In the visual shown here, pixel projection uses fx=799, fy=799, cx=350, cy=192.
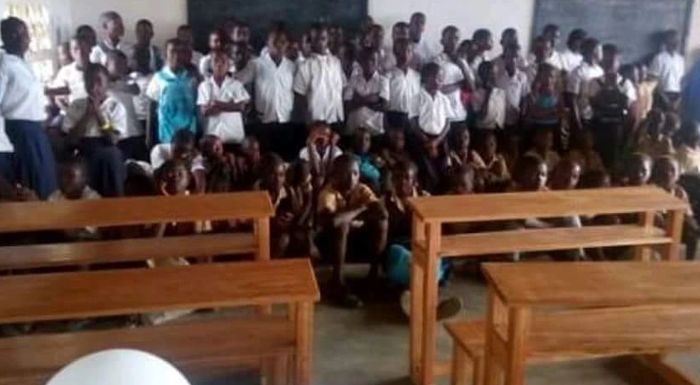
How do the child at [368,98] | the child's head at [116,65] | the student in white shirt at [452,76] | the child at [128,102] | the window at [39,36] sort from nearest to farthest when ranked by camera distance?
the window at [39,36] < the child at [128,102] < the child's head at [116,65] < the child at [368,98] < the student in white shirt at [452,76]

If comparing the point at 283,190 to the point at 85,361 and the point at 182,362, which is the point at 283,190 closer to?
the point at 182,362

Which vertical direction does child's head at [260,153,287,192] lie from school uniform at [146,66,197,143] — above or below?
below

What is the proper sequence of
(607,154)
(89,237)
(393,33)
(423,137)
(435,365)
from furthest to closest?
(393,33), (607,154), (423,137), (89,237), (435,365)

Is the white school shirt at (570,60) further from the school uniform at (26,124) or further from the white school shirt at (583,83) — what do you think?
the school uniform at (26,124)

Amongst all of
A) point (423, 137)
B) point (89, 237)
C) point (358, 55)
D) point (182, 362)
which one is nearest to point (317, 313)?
point (89, 237)

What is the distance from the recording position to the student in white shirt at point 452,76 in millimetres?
5699

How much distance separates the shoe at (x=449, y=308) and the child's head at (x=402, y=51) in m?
2.49

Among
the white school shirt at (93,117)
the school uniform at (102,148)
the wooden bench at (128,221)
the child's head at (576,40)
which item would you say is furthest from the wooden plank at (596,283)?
the child's head at (576,40)

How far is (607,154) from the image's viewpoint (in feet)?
19.0

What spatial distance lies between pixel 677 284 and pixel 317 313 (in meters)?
1.92

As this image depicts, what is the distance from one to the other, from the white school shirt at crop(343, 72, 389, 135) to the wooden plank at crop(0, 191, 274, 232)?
7.74 feet

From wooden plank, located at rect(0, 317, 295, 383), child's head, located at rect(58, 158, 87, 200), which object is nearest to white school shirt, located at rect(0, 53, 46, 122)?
child's head, located at rect(58, 158, 87, 200)

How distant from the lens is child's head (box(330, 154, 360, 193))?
14.2ft

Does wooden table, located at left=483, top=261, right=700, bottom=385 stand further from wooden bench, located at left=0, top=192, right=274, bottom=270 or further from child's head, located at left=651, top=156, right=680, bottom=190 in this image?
child's head, located at left=651, top=156, right=680, bottom=190
